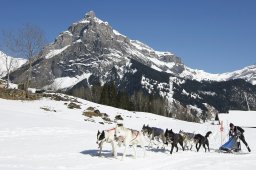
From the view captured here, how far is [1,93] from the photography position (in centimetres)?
5688

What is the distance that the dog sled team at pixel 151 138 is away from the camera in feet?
65.6

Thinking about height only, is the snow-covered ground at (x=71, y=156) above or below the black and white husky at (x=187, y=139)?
below

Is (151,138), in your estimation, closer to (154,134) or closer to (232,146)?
(154,134)

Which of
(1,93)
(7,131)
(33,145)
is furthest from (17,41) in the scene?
(33,145)

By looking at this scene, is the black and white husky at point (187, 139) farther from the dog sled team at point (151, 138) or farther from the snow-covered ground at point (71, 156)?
the snow-covered ground at point (71, 156)

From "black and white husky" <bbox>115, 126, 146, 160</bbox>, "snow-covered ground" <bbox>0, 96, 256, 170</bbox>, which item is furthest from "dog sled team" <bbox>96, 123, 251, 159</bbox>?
"snow-covered ground" <bbox>0, 96, 256, 170</bbox>

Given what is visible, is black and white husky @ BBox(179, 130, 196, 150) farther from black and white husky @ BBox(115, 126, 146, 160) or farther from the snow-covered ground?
black and white husky @ BBox(115, 126, 146, 160)

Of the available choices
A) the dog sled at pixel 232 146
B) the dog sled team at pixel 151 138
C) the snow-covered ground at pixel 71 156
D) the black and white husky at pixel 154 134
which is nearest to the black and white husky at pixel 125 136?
the dog sled team at pixel 151 138

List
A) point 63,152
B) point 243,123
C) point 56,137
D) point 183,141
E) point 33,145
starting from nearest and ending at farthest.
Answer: point 63,152 < point 33,145 < point 183,141 < point 56,137 < point 243,123

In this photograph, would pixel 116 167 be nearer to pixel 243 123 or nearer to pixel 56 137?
pixel 56 137

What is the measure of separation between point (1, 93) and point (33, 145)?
3574 centimetres

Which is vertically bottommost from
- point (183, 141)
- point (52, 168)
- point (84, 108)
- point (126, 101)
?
point (52, 168)

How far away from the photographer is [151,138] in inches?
1000

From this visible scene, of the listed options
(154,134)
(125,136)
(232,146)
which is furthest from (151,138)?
(232,146)
